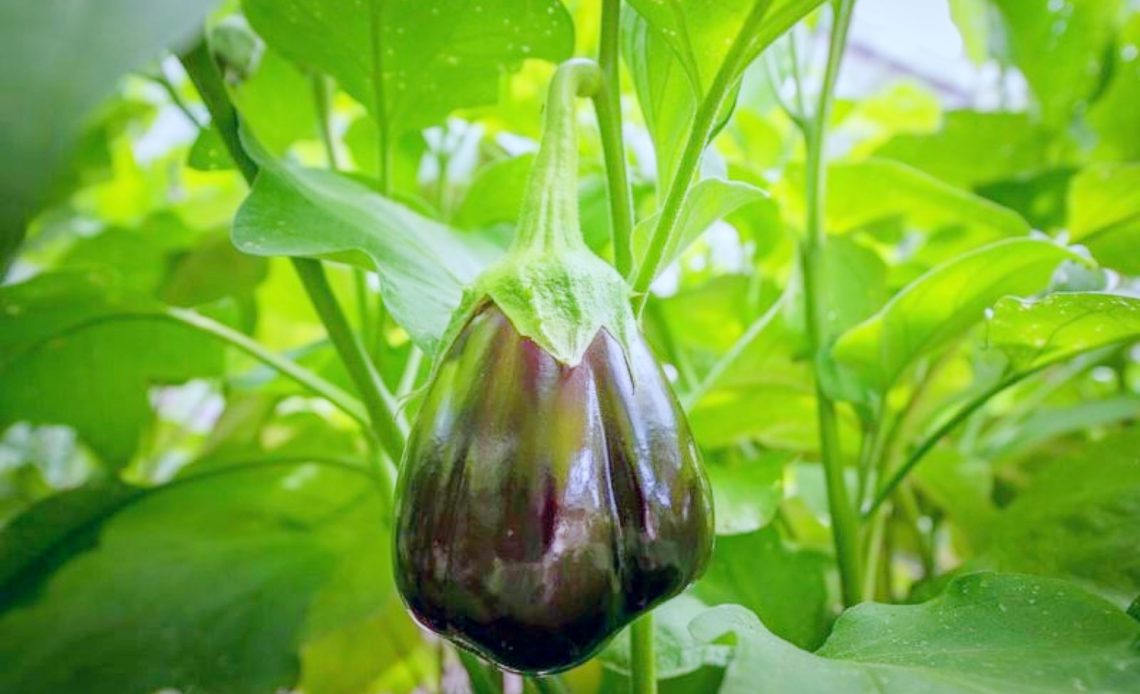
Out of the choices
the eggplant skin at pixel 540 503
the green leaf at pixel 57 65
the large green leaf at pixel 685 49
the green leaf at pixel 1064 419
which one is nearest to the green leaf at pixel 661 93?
the large green leaf at pixel 685 49

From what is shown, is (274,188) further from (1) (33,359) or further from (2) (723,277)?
(2) (723,277)

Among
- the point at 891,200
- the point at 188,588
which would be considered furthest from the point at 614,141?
the point at 188,588

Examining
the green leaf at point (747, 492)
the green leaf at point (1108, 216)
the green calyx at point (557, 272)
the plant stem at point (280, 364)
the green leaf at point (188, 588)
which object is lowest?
the green leaf at point (188, 588)

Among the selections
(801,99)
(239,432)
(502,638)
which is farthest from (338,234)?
(239,432)

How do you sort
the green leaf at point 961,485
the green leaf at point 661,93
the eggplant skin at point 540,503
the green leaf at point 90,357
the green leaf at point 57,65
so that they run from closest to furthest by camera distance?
the green leaf at point 57,65
the eggplant skin at point 540,503
the green leaf at point 661,93
the green leaf at point 90,357
the green leaf at point 961,485

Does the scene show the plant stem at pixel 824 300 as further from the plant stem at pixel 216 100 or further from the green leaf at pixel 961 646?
the plant stem at pixel 216 100

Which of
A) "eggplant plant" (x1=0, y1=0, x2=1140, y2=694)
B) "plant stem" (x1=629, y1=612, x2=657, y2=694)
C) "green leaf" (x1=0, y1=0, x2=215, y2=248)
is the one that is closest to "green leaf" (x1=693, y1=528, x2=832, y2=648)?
"eggplant plant" (x1=0, y1=0, x2=1140, y2=694)
